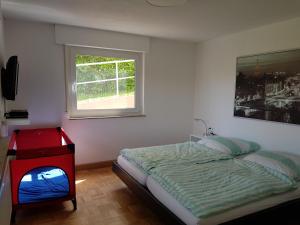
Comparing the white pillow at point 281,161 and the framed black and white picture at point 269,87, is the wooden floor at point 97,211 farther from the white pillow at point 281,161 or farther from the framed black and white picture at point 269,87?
the framed black and white picture at point 269,87

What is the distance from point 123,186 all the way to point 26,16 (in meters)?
2.52

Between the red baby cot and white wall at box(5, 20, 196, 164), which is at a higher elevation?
white wall at box(5, 20, 196, 164)

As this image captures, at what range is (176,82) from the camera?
171 inches

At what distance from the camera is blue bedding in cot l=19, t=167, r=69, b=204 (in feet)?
7.93

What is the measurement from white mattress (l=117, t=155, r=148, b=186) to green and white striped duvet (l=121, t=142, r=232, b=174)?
40 millimetres

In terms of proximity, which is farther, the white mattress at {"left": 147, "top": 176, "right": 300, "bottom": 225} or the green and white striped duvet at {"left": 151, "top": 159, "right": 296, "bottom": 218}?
the green and white striped duvet at {"left": 151, "top": 159, "right": 296, "bottom": 218}

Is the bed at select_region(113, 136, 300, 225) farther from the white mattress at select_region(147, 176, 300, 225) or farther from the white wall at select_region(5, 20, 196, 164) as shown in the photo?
the white wall at select_region(5, 20, 196, 164)

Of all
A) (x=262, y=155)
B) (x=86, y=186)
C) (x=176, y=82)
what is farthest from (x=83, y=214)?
(x=176, y=82)

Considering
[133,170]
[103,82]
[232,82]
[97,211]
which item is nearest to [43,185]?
[97,211]

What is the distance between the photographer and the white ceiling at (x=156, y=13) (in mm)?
2387

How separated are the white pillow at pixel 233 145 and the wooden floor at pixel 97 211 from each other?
134 centimetres

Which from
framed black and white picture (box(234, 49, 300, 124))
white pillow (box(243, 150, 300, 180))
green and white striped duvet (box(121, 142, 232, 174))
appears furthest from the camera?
framed black and white picture (box(234, 49, 300, 124))

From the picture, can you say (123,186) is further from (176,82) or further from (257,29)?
(257,29)

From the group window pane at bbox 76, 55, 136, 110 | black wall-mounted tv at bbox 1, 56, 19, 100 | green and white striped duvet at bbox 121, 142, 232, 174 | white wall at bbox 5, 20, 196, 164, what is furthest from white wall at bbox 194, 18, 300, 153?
black wall-mounted tv at bbox 1, 56, 19, 100
